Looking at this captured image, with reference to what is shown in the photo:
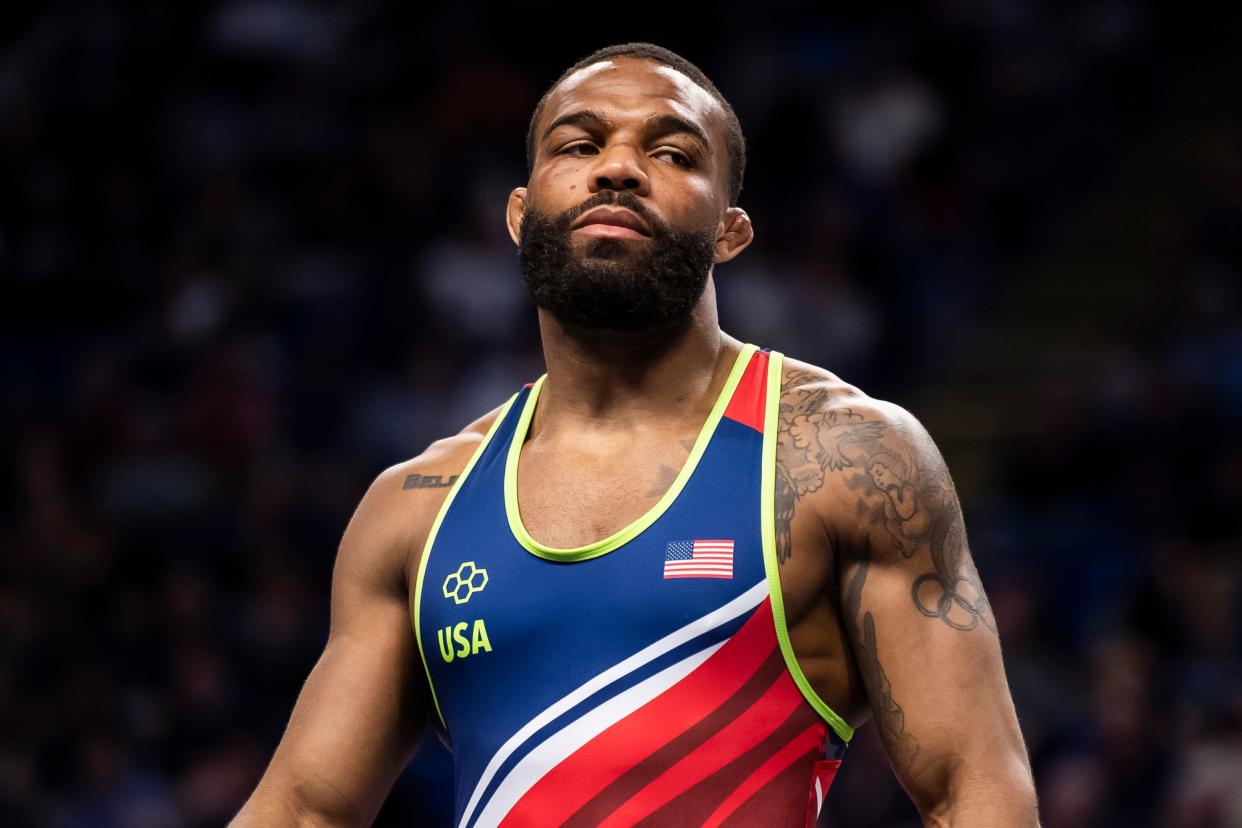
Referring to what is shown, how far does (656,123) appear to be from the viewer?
3170mm

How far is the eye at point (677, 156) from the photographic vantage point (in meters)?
3.18

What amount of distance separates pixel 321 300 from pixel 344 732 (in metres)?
5.82

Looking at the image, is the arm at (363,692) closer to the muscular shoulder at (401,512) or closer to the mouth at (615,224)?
the muscular shoulder at (401,512)

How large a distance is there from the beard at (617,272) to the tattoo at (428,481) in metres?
0.37

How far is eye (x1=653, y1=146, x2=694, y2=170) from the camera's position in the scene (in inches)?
125

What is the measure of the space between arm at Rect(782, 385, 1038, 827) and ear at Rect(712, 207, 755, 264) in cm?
50

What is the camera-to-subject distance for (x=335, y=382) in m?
8.45

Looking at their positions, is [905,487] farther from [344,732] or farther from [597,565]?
[344,732]

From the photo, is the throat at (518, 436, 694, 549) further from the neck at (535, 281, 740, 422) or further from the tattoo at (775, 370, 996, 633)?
the tattoo at (775, 370, 996, 633)

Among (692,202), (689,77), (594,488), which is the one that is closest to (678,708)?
(594,488)

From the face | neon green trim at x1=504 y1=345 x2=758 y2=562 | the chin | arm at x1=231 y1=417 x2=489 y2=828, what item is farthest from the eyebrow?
arm at x1=231 y1=417 x2=489 y2=828

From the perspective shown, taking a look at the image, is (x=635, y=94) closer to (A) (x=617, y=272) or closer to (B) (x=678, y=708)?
(A) (x=617, y=272)

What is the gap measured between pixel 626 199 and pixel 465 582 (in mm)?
725

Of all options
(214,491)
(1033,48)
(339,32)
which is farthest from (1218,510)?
(339,32)
